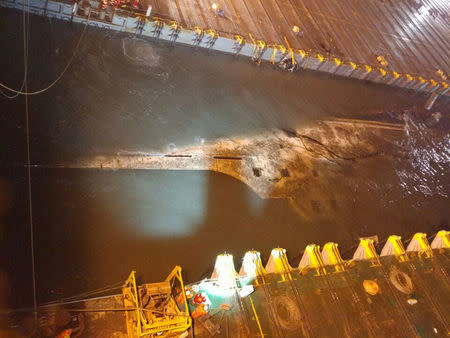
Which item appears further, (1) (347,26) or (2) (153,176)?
(1) (347,26)

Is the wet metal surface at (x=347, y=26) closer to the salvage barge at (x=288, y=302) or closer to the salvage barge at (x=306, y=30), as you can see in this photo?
the salvage barge at (x=306, y=30)

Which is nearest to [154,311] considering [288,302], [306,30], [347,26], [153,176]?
[288,302]

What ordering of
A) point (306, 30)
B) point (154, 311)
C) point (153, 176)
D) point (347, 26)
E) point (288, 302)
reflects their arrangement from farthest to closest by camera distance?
point (347, 26) → point (306, 30) → point (153, 176) → point (288, 302) → point (154, 311)

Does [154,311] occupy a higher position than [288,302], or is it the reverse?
[154,311]

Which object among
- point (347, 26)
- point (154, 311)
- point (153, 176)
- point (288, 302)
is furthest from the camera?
point (347, 26)

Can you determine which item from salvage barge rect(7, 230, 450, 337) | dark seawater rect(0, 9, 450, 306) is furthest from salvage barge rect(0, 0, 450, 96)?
salvage barge rect(7, 230, 450, 337)

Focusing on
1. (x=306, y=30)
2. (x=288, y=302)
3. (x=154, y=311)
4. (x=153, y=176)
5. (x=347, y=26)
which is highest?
(x=347, y=26)

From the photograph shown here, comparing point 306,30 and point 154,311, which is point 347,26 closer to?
point 306,30
